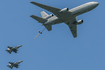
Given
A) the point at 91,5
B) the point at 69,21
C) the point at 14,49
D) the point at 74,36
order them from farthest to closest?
the point at 14,49 < the point at 74,36 < the point at 69,21 < the point at 91,5

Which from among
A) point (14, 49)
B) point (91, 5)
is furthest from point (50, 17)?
point (14, 49)

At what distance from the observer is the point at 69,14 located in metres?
62.6

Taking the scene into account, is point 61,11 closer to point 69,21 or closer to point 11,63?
point 69,21

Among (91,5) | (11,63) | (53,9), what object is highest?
(11,63)

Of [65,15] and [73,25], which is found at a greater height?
[73,25]

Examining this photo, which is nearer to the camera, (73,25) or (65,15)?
(65,15)

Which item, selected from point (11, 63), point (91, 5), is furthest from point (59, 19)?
point (11, 63)

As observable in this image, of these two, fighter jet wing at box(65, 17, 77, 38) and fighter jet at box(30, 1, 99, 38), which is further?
fighter jet wing at box(65, 17, 77, 38)

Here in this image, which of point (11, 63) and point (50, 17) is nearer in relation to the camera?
point (50, 17)

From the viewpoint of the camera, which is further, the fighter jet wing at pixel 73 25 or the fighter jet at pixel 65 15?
the fighter jet wing at pixel 73 25

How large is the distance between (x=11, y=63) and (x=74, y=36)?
37.5 m

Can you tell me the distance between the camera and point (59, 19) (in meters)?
65.2

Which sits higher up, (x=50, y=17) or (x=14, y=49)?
(x=14, y=49)

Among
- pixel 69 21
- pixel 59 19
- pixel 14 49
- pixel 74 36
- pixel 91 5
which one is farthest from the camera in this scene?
pixel 14 49
